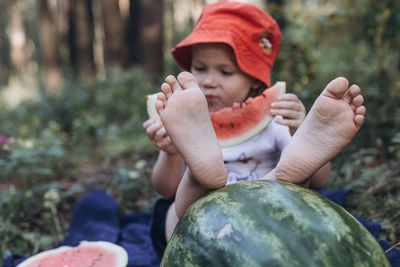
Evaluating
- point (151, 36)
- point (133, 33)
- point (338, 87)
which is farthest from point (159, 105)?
point (133, 33)

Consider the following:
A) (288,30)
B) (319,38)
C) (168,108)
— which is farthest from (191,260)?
(319,38)

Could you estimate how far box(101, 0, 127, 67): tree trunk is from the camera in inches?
323

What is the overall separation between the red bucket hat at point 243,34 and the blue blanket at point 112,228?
3.35 feet

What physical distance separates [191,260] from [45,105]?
601cm

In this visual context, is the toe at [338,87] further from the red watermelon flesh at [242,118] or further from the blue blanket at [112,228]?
the blue blanket at [112,228]

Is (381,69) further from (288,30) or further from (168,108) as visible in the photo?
(168,108)

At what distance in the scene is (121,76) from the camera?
6512 mm

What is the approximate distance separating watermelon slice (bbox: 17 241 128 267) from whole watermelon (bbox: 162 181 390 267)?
571mm

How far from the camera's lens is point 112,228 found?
2.81 m

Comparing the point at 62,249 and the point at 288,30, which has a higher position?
the point at 288,30

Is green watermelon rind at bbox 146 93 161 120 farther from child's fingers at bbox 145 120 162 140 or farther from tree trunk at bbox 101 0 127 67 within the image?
tree trunk at bbox 101 0 127 67

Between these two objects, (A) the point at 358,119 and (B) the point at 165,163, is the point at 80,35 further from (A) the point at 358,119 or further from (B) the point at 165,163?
(A) the point at 358,119

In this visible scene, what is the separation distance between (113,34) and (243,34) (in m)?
6.71

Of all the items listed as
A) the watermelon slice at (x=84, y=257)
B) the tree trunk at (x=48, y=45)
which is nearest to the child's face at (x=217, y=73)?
the watermelon slice at (x=84, y=257)
